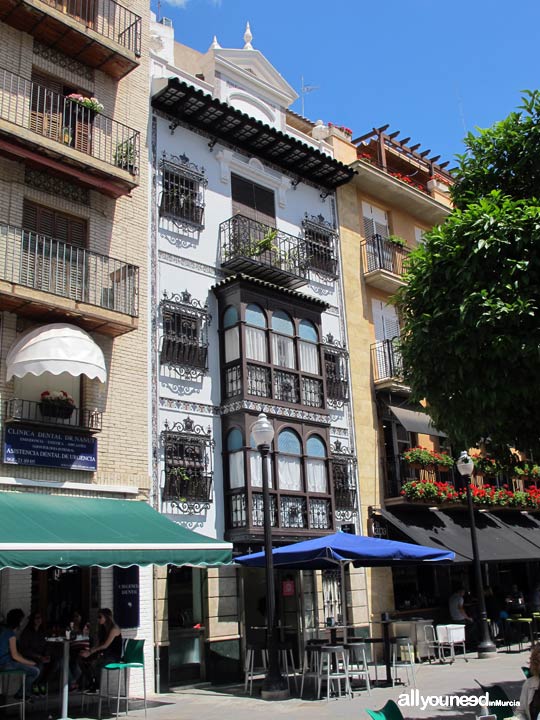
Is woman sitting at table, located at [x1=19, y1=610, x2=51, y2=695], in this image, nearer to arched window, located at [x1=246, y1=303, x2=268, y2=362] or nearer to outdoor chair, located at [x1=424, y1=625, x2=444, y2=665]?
arched window, located at [x1=246, y1=303, x2=268, y2=362]

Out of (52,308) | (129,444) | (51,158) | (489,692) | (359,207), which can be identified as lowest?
(489,692)

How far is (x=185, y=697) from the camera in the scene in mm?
13961

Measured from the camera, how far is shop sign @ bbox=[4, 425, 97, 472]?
43.0 feet

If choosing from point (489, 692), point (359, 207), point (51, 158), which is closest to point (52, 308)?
point (51, 158)

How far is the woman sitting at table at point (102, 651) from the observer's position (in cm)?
1245

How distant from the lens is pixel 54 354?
516 inches

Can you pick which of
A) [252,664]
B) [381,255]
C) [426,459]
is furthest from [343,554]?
[381,255]

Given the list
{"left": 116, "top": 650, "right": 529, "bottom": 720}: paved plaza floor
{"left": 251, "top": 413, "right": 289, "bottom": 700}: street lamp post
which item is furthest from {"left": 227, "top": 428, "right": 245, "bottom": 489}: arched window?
{"left": 116, "top": 650, "right": 529, "bottom": 720}: paved plaza floor

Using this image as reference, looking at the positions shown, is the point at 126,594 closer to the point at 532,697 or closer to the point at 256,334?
the point at 256,334

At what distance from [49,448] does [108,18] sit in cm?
971

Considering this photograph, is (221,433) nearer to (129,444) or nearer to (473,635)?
(129,444)

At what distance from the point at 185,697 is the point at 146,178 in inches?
431

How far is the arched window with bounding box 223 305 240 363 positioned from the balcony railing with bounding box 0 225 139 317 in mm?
2888

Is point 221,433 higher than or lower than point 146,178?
lower
